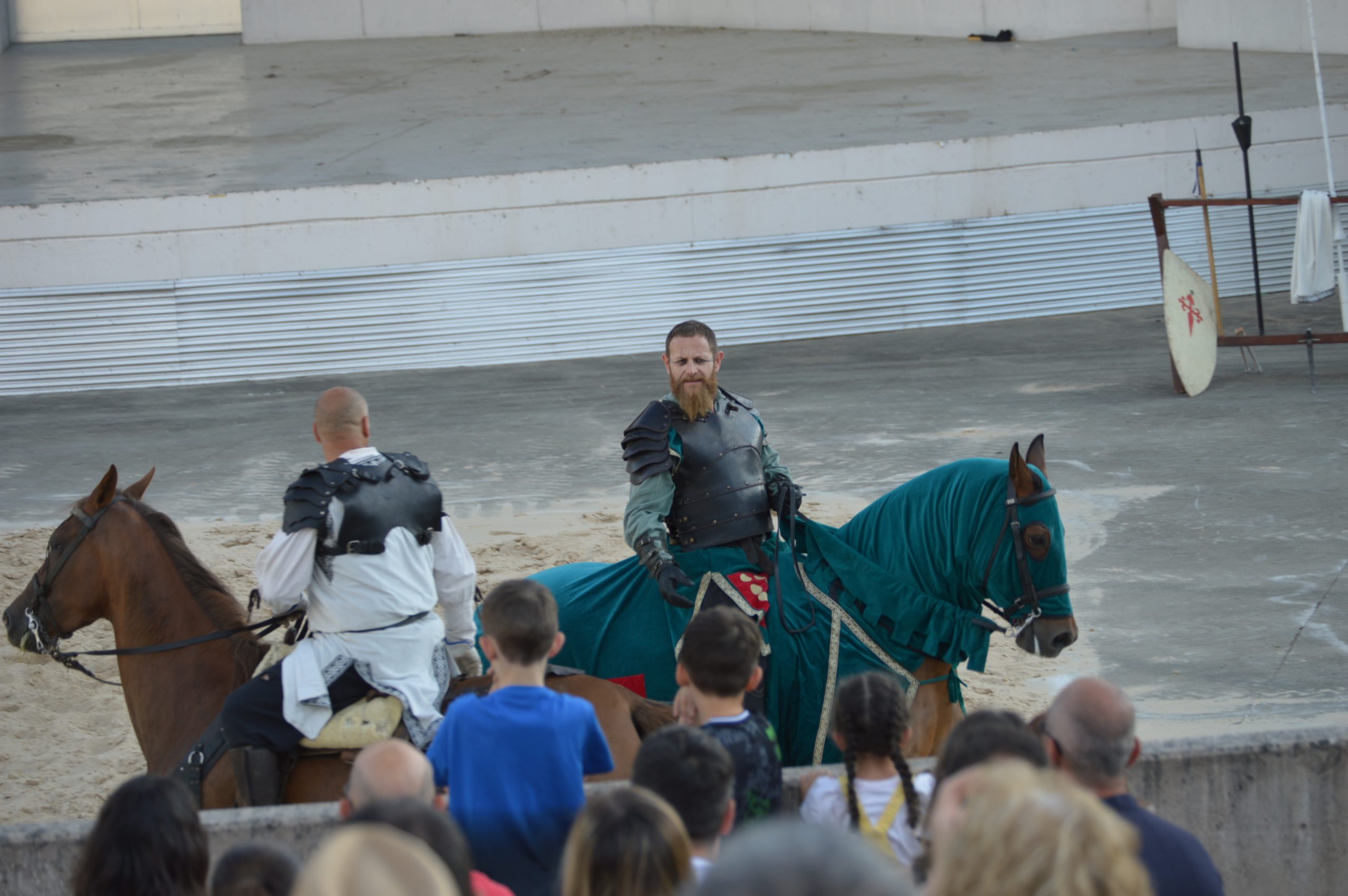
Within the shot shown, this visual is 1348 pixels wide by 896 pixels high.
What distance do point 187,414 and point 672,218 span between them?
5984 mm

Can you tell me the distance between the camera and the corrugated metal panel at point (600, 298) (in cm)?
1491

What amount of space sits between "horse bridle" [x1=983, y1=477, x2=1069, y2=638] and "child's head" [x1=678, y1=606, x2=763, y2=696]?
140 cm

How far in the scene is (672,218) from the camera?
15531mm

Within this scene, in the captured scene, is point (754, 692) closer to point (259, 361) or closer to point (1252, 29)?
point (259, 361)

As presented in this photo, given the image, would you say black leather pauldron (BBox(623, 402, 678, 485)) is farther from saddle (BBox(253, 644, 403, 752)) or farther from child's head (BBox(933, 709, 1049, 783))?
child's head (BBox(933, 709, 1049, 783))

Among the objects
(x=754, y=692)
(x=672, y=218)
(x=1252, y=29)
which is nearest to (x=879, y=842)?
(x=754, y=692)

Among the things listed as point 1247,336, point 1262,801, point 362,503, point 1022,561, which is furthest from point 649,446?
point 1247,336

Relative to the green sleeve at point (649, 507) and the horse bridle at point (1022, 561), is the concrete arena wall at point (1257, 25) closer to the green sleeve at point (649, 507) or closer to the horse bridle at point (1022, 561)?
the horse bridle at point (1022, 561)

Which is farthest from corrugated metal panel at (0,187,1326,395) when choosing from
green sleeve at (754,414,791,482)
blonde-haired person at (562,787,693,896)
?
blonde-haired person at (562,787,693,896)

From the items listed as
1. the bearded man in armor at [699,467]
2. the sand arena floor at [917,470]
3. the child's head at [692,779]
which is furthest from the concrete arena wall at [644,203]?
the child's head at [692,779]

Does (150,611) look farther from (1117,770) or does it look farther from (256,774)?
(1117,770)

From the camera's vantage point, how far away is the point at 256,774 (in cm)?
399

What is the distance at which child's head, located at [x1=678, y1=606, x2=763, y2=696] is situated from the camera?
10.7 ft

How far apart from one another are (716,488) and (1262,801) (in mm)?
2054
